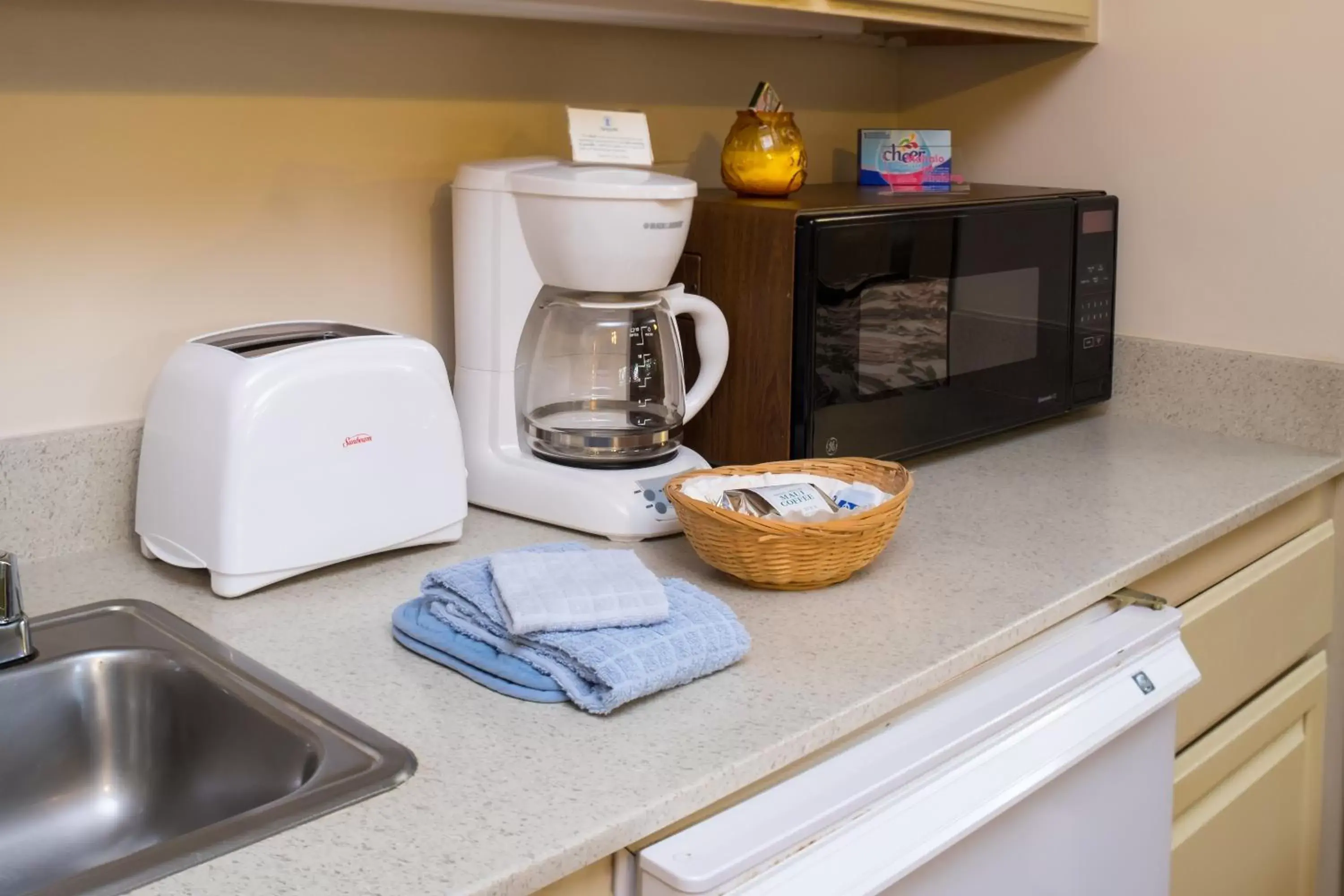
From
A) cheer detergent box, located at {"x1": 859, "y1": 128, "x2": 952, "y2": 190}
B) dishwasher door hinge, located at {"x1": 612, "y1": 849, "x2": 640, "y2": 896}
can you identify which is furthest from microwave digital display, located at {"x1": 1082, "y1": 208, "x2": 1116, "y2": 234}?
dishwasher door hinge, located at {"x1": 612, "y1": 849, "x2": 640, "y2": 896}

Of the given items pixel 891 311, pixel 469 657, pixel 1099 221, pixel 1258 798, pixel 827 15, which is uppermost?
pixel 827 15

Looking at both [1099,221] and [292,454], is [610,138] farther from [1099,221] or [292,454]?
[1099,221]

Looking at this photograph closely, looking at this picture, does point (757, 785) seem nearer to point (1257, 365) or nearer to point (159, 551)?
point (159, 551)

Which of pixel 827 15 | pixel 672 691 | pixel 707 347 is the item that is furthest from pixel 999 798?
pixel 827 15

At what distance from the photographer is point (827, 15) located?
1.44 meters

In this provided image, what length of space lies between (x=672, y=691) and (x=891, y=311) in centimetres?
64

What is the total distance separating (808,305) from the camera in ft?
4.46

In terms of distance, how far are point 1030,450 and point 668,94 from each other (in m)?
0.65

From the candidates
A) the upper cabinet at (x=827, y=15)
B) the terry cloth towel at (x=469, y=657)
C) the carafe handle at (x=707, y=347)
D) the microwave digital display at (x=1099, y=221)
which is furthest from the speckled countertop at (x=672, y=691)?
the upper cabinet at (x=827, y=15)

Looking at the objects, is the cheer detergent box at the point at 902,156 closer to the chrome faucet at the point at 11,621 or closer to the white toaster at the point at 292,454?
the white toaster at the point at 292,454

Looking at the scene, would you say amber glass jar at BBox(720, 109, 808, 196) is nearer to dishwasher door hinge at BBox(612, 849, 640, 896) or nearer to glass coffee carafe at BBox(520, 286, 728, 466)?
glass coffee carafe at BBox(520, 286, 728, 466)

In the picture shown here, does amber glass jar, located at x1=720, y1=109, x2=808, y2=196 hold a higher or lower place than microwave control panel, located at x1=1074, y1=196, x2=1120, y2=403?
higher

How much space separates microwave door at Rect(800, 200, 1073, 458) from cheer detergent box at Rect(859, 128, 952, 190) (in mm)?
163

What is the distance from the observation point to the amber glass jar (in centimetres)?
151
